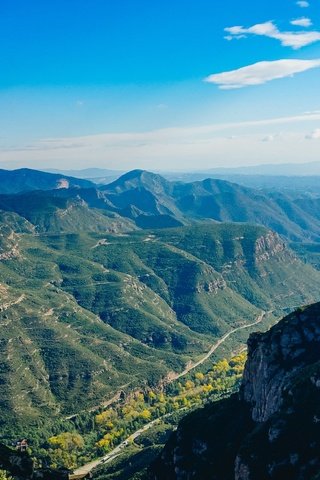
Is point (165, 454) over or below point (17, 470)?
below

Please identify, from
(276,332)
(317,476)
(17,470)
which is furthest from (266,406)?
(17,470)

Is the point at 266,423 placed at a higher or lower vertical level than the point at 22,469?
higher

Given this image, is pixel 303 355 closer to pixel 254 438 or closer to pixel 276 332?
pixel 276 332

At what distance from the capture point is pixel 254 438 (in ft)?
433

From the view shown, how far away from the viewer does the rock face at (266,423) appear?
11975 cm

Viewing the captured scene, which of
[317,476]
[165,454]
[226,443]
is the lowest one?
[165,454]

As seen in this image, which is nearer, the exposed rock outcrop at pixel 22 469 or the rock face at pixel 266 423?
the rock face at pixel 266 423

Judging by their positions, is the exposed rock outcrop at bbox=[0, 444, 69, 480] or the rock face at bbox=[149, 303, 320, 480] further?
the exposed rock outcrop at bbox=[0, 444, 69, 480]

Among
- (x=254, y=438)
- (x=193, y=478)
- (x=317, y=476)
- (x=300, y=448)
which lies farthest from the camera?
(x=193, y=478)

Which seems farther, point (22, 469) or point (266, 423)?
point (266, 423)

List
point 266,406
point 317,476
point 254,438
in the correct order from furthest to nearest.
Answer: point 266,406 < point 254,438 < point 317,476

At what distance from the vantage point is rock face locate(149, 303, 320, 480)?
393 feet

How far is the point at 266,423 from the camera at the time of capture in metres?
134

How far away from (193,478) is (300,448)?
140 ft
